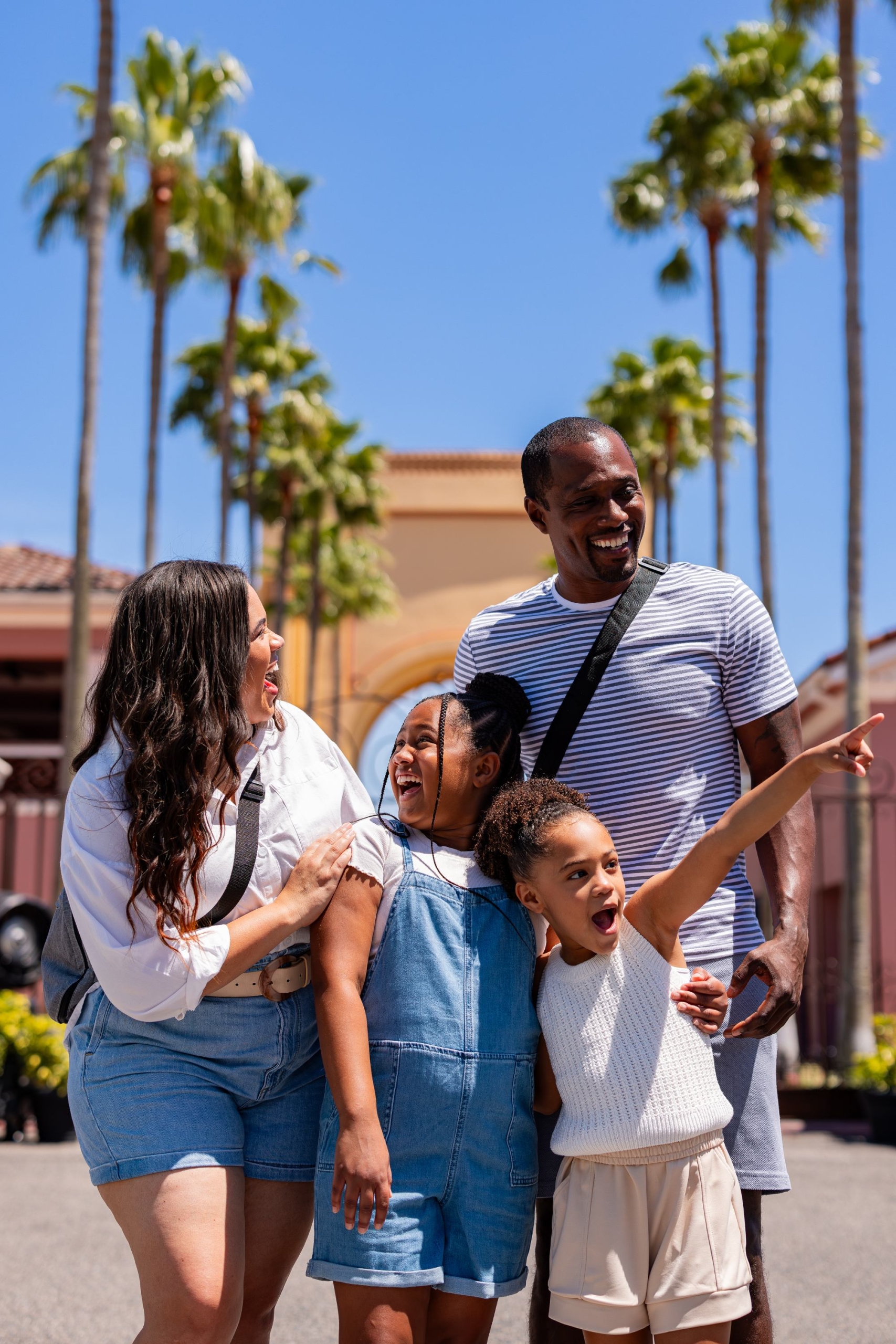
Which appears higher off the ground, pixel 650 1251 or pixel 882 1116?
pixel 650 1251

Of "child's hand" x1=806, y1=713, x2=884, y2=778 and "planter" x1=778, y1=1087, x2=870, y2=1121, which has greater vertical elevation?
"child's hand" x1=806, y1=713, x2=884, y2=778

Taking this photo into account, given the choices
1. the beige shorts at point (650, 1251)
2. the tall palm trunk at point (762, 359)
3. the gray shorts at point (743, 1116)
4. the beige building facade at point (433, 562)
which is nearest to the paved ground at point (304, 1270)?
the gray shorts at point (743, 1116)

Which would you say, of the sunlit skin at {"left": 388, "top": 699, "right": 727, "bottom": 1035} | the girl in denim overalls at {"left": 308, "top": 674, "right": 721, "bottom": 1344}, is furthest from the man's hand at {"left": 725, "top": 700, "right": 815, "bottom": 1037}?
the sunlit skin at {"left": 388, "top": 699, "right": 727, "bottom": 1035}

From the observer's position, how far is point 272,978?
2.64m

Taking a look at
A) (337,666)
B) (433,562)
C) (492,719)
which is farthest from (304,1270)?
(433,562)

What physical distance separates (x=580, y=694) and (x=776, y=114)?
17.3 m

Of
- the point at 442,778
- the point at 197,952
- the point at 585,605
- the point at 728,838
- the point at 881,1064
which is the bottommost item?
the point at 881,1064

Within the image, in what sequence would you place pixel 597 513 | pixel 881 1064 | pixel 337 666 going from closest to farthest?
pixel 597 513
pixel 881 1064
pixel 337 666

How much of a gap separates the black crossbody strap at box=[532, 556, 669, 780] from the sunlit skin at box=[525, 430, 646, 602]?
4.1 inches

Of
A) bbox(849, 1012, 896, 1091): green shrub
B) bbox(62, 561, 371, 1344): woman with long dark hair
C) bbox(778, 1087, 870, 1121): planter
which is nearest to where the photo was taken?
bbox(62, 561, 371, 1344): woman with long dark hair

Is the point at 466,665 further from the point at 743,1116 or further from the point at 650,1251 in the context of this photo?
the point at 650,1251

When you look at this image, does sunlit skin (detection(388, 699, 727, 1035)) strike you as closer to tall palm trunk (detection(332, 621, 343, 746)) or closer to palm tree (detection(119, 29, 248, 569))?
palm tree (detection(119, 29, 248, 569))

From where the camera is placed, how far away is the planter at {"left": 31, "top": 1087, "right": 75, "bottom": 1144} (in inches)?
410

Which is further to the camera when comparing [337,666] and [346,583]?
[337,666]
